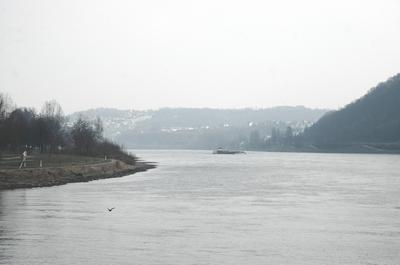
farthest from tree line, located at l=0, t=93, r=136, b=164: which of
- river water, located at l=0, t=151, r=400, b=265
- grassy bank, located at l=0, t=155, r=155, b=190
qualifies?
river water, located at l=0, t=151, r=400, b=265

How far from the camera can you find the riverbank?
67.4m

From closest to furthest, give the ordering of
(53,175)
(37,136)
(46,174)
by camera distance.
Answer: (46,174)
(53,175)
(37,136)

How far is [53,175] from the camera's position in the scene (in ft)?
250

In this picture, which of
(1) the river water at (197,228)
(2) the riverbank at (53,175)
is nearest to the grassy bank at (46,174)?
(2) the riverbank at (53,175)

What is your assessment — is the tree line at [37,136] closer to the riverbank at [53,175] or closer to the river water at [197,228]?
the riverbank at [53,175]

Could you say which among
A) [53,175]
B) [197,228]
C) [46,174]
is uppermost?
[46,174]

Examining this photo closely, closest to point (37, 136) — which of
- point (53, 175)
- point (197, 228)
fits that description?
point (53, 175)

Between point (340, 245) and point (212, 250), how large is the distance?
6544 millimetres

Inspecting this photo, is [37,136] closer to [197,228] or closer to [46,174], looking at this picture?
[46,174]

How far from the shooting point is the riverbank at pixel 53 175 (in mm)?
67438

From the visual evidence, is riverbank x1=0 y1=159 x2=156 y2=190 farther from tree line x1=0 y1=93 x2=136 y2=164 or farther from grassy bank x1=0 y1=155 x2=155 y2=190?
tree line x1=0 y1=93 x2=136 y2=164

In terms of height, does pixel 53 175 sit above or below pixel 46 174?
below

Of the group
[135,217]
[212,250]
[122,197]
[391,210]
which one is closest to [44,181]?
[122,197]

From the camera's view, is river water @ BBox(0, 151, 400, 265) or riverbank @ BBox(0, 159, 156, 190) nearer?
river water @ BBox(0, 151, 400, 265)
